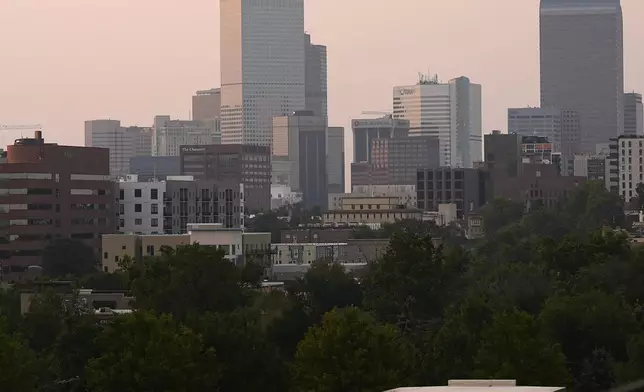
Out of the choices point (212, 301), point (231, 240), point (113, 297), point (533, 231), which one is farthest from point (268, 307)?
point (533, 231)

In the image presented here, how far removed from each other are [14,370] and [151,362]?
3.52 metres

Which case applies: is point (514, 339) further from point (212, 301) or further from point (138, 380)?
point (212, 301)

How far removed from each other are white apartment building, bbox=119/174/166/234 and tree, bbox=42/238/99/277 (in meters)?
15.7

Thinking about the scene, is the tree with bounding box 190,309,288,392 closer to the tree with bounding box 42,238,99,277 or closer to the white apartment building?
the tree with bounding box 42,238,99,277

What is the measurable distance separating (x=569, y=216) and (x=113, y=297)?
92.1m

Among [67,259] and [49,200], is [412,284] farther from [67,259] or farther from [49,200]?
[49,200]

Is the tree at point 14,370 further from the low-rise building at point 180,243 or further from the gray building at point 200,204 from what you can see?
the gray building at point 200,204

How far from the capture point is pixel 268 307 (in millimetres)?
80500

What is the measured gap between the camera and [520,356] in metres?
53.2

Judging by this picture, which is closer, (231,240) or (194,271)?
(194,271)

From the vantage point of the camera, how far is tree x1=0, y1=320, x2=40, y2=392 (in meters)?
52.0

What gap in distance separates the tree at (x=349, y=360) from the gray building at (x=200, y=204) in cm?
10162

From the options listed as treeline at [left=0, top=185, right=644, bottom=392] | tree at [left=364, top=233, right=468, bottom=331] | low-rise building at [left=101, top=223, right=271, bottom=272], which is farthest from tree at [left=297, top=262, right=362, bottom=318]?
low-rise building at [left=101, top=223, right=271, bottom=272]

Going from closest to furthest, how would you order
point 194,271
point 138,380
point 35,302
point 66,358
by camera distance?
point 138,380, point 66,358, point 35,302, point 194,271
